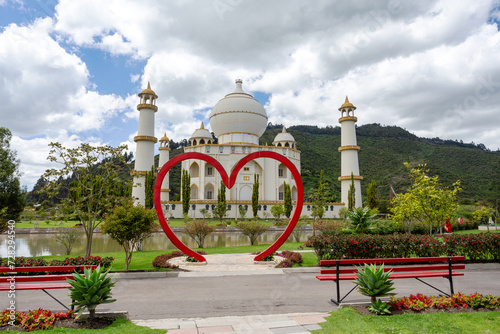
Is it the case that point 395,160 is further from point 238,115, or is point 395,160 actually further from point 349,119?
point 238,115

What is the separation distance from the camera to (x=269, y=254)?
1118cm

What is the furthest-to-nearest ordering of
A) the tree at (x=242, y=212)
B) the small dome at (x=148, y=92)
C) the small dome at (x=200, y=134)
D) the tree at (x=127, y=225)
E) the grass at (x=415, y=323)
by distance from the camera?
the small dome at (x=200, y=134) → the small dome at (x=148, y=92) → the tree at (x=242, y=212) → the tree at (x=127, y=225) → the grass at (x=415, y=323)

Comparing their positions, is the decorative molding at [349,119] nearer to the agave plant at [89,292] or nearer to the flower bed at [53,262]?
the flower bed at [53,262]

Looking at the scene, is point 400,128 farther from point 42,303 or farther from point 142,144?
point 42,303

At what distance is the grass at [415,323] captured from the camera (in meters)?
4.43

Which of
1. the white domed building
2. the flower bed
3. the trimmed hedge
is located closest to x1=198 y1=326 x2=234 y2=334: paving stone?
the flower bed

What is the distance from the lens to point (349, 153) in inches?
1470

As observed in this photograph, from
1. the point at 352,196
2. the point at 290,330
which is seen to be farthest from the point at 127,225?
the point at 352,196

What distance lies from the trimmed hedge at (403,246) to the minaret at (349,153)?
86.4ft


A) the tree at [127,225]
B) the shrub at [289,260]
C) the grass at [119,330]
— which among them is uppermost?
the tree at [127,225]

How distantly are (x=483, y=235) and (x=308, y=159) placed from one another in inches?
2551

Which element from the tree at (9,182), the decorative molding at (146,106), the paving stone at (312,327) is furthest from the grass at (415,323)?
the decorative molding at (146,106)

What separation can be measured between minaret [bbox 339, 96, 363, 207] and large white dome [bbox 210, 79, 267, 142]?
11142 millimetres

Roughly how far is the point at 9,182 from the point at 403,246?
27.3 m
